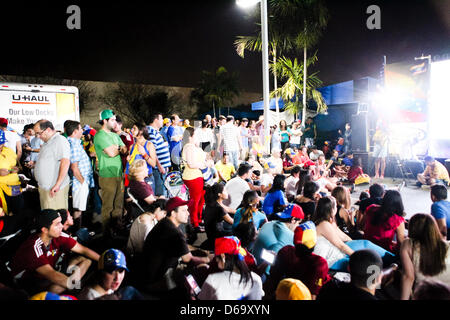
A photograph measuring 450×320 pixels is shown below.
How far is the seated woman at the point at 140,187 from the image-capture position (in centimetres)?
434

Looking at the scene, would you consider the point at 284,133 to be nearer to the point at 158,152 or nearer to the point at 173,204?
the point at 158,152

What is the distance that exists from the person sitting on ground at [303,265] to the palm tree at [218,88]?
2660 centimetres

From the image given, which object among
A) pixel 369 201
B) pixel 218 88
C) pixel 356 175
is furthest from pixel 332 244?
pixel 218 88

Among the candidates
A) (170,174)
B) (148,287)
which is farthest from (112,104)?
(148,287)

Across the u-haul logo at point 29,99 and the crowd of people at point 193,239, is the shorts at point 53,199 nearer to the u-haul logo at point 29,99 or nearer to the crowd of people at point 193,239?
the crowd of people at point 193,239

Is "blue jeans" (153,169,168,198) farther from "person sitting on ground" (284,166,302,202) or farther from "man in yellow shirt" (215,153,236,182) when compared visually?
"person sitting on ground" (284,166,302,202)

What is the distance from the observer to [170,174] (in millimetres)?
6102

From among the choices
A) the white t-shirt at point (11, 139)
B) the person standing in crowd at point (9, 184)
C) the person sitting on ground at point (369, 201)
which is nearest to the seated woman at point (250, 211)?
the person sitting on ground at point (369, 201)

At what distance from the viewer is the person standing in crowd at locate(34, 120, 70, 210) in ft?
13.3

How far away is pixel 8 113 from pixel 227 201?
607cm

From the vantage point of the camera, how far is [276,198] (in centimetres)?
468

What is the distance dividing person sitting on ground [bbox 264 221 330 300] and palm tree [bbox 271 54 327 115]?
11.9m

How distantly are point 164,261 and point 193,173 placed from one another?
2.39 metres
